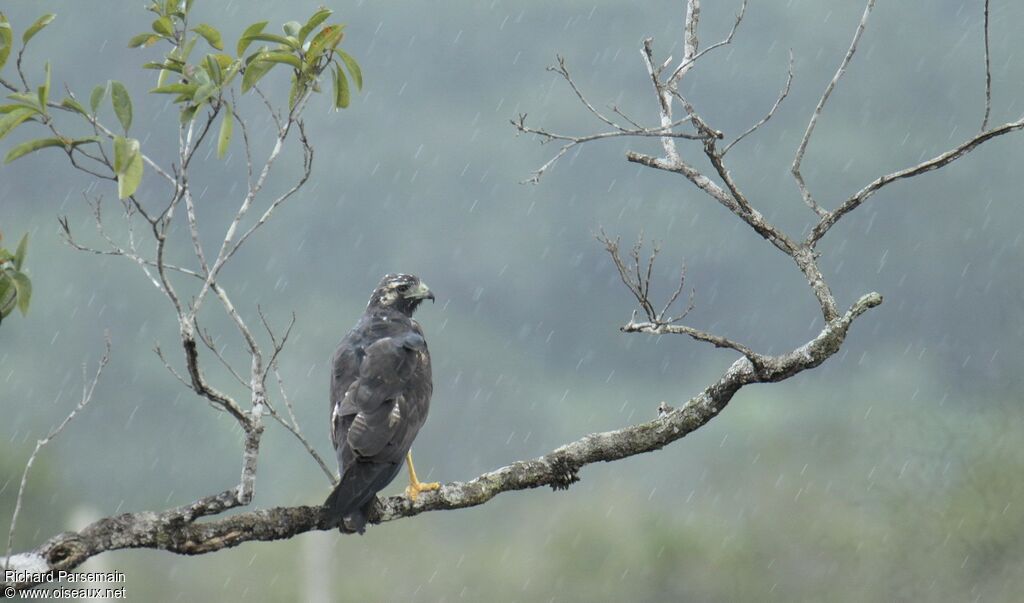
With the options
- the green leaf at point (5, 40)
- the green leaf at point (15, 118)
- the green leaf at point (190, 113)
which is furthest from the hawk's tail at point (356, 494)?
the green leaf at point (5, 40)

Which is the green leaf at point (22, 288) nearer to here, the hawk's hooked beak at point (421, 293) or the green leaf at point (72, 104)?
the green leaf at point (72, 104)

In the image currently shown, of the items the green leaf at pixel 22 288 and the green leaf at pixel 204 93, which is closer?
the green leaf at pixel 22 288

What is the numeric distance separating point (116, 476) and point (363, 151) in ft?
102

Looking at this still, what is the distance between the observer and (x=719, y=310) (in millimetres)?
51250

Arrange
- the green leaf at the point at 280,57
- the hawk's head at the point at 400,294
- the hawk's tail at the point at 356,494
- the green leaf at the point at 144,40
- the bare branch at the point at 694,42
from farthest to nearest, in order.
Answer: the hawk's head at the point at 400,294 < the bare branch at the point at 694,42 < the hawk's tail at the point at 356,494 < the green leaf at the point at 144,40 < the green leaf at the point at 280,57

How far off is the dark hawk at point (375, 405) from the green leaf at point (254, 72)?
187cm

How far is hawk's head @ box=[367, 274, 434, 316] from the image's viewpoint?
759 cm

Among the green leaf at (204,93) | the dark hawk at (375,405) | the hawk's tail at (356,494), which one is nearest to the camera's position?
the green leaf at (204,93)

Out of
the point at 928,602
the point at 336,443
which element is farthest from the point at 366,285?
the point at 336,443

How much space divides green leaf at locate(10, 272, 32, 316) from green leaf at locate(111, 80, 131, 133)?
0.69m

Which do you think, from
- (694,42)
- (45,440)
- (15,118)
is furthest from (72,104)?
(694,42)

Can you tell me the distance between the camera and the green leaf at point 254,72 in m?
4.69

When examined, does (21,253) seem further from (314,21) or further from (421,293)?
(421,293)

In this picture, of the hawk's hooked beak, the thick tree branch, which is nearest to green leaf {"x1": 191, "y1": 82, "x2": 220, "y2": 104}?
the thick tree branch
